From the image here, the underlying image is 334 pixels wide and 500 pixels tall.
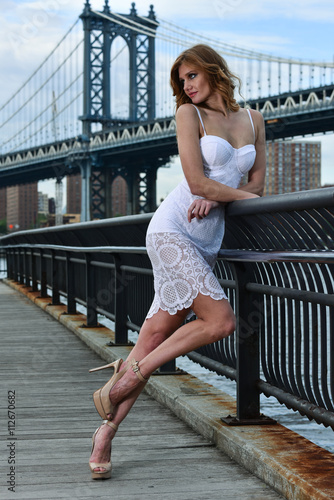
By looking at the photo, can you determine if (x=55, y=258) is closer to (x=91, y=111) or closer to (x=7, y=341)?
(x=7, y=341)

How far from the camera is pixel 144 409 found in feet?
12.1

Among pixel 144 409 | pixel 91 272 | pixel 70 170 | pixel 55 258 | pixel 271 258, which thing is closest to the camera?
pixel 271 258

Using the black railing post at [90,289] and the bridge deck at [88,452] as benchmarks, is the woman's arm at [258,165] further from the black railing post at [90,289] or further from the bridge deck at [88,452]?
the black railing post at [90,289]

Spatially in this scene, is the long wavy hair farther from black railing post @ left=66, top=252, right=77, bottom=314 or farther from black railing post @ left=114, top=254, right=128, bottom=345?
black railing post @ left=66, top=252, right=77, bottom=314

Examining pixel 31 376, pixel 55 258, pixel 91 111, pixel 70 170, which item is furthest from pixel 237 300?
pixel 91 111

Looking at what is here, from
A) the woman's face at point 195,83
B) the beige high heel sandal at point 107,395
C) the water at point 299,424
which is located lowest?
the water at point 299,424

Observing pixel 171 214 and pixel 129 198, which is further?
pixel 129 198

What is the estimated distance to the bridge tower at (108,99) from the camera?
70062mm

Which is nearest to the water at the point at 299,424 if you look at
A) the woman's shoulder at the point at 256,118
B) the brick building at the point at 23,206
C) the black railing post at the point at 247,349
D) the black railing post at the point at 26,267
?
the black railing post at the point at 247,349

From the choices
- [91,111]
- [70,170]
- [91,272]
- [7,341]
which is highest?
[91,111]

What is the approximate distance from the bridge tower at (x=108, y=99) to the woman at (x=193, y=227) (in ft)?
210

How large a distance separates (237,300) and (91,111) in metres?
72.8

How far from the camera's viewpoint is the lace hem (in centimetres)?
266

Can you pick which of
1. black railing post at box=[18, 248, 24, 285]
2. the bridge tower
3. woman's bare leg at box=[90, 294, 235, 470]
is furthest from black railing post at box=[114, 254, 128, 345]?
the bridge tower
